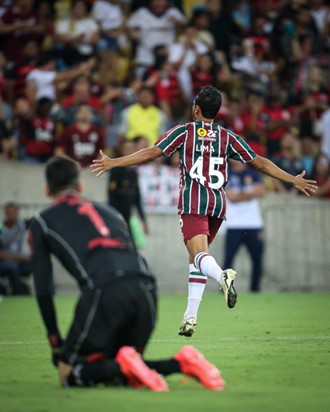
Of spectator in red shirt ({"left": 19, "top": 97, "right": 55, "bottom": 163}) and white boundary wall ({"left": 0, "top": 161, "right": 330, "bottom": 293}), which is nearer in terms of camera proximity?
spectator in red shirt ({"left": 19, "top": 97, "right": 55, "bottom": 163})

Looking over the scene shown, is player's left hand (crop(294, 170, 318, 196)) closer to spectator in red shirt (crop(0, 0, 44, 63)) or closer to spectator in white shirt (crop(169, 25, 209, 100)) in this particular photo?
spectator in white shirt (crop(169, 25, 209, 100))

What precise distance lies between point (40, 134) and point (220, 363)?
37.4 feet

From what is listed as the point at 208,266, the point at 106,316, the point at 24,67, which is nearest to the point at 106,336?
the point at 106,316

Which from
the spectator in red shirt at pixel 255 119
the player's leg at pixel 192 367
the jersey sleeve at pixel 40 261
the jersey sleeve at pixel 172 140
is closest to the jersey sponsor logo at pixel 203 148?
the jersey sleeve at pixel 172 140

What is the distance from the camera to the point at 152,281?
7281 mm

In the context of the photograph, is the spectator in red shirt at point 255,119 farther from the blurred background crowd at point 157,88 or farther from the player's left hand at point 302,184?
the player's left hand at point 302,184

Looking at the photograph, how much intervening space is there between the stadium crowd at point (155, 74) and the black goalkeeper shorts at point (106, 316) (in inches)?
456

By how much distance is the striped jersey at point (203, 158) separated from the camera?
10.9m

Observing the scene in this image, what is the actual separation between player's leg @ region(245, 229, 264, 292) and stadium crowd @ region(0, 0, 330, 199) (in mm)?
1474

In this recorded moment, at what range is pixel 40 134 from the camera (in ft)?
64.3

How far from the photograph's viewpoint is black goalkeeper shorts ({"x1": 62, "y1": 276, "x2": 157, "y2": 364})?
6.99 m

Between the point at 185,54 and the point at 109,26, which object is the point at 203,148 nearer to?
the point at 185,54

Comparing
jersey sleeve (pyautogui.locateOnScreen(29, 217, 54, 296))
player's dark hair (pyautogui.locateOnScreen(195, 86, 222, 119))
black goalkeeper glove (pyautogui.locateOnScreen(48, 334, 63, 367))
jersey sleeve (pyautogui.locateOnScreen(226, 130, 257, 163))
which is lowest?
black goalkeeper glove (pyautogui.locateOnScreen(48, 334, 63, 367))

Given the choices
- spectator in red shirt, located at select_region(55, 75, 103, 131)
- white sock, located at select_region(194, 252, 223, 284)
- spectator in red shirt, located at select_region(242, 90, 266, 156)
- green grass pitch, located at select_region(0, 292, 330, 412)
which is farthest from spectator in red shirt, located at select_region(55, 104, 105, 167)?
white sock, located at select_region(194, 252, 223, 284)
